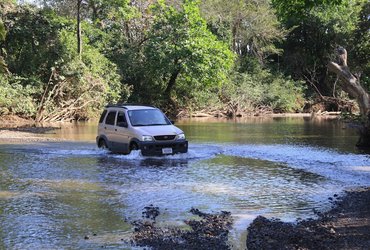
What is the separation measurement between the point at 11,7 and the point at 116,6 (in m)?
8.79

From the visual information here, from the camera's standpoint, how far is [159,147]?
1628cm

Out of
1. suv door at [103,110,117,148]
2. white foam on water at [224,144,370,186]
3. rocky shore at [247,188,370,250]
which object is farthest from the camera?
suv door at [103,110,117,148]

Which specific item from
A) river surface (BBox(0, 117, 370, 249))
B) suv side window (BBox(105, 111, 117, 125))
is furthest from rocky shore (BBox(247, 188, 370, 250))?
suv side window (BBox(105, 111, 117, 125))

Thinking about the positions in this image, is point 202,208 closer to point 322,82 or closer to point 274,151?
point 274,151

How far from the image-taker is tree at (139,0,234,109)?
39.2 meters

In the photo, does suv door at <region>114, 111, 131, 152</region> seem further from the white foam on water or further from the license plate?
the white foam on water

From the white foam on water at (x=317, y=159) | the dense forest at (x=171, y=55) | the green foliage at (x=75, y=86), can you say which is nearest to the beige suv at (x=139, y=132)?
the white foam on water at (x=317, y=159)

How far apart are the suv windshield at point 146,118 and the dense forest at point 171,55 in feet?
20.5

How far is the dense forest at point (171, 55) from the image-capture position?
3366cm

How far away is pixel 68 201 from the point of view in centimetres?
1011

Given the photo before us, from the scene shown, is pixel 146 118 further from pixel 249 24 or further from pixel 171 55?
pixel 249 24

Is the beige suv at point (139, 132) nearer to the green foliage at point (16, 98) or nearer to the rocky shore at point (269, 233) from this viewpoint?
the rocky shore at point (269, 233)

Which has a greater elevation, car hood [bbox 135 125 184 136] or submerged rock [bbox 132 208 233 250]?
car hood [bbox 135 125 184 136]

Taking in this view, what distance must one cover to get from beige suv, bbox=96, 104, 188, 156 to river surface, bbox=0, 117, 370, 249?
36 cm
